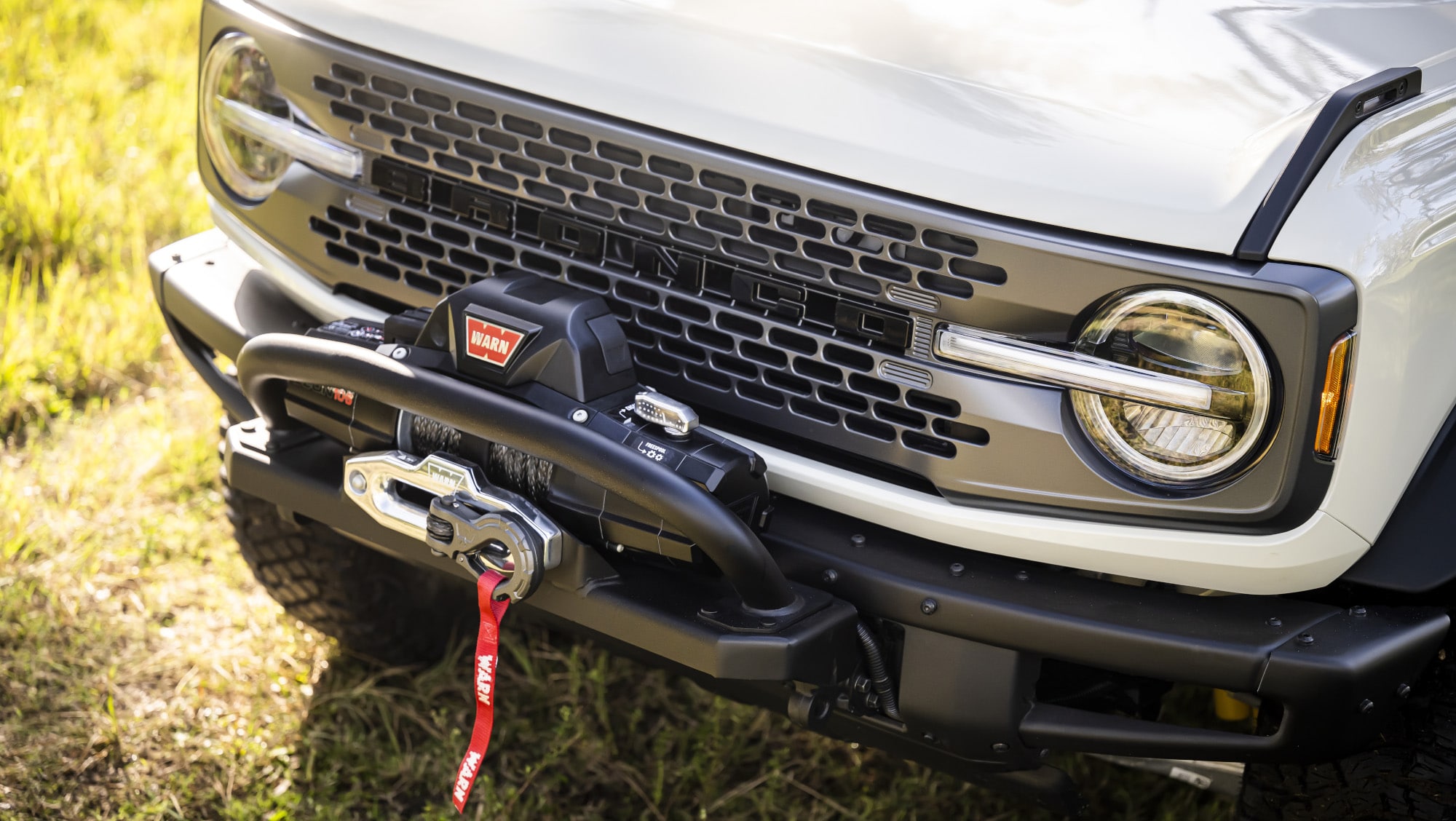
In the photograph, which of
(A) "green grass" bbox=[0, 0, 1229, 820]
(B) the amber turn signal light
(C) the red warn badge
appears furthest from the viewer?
(A) "green grass" bbox=[0, 0, 1229, 820]

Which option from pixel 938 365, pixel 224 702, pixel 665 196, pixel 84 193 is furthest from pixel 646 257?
pixel 84 193

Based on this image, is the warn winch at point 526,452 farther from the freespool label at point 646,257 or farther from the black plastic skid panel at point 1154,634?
the black plastic skid panel at point 1154,634

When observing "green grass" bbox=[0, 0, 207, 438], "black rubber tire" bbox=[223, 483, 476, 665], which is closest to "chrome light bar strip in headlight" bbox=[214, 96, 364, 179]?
"black rubber tire" bbox=[223, 483, 476, 665]

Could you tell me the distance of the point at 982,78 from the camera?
1.80m

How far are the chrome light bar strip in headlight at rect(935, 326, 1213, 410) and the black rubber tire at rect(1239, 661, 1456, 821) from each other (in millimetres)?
602

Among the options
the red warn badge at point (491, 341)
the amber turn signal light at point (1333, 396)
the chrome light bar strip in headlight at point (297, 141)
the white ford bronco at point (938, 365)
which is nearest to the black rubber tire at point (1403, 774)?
the white ford bronco at point (938, 365)

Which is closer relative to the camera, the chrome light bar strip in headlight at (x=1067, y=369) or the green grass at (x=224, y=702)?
the chrome light bar strip in headlight at (x=1067, y=369)

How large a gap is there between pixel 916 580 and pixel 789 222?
547mm

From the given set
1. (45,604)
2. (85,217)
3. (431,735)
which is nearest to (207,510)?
(45,604)

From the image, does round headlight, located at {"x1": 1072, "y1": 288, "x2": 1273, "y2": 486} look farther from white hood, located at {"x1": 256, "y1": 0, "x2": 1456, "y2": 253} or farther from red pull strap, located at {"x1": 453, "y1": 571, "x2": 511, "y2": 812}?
red pull strap, located at {"x1": 453, "y1": 571, "x2": 511, "y2": 812}

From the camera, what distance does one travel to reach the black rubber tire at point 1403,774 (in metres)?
1.77

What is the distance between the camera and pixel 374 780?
2.65 metres

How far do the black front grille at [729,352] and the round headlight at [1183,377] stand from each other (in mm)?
191

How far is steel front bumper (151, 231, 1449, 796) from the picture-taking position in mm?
1622
